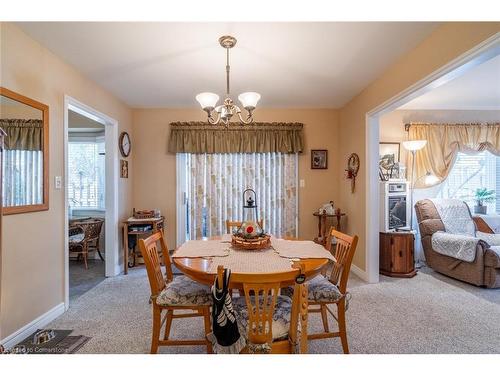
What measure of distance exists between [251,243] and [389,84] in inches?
91.4

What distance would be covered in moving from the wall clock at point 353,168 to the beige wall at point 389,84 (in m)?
0.09

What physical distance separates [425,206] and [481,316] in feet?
5.77

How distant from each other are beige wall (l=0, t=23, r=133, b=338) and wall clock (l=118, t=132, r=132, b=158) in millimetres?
954

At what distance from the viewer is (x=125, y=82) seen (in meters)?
3.23

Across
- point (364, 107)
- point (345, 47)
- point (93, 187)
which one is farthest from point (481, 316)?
point (93, 187)

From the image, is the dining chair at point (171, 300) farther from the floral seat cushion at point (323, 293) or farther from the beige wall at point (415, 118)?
the beige wall at point (415, 118)

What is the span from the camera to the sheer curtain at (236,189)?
14.1 ft

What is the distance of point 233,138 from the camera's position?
13.9ft

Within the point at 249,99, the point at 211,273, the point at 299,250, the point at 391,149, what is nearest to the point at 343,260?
the point at 299,250

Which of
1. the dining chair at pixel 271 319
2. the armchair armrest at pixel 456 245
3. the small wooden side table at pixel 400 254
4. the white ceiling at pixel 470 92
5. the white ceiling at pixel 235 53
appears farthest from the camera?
the small wooden side table at pixel 400 254

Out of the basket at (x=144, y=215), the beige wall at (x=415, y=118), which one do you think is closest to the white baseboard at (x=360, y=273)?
the beige wall at (x=415, y=118)

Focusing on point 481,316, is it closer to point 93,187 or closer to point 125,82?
point 125,82
